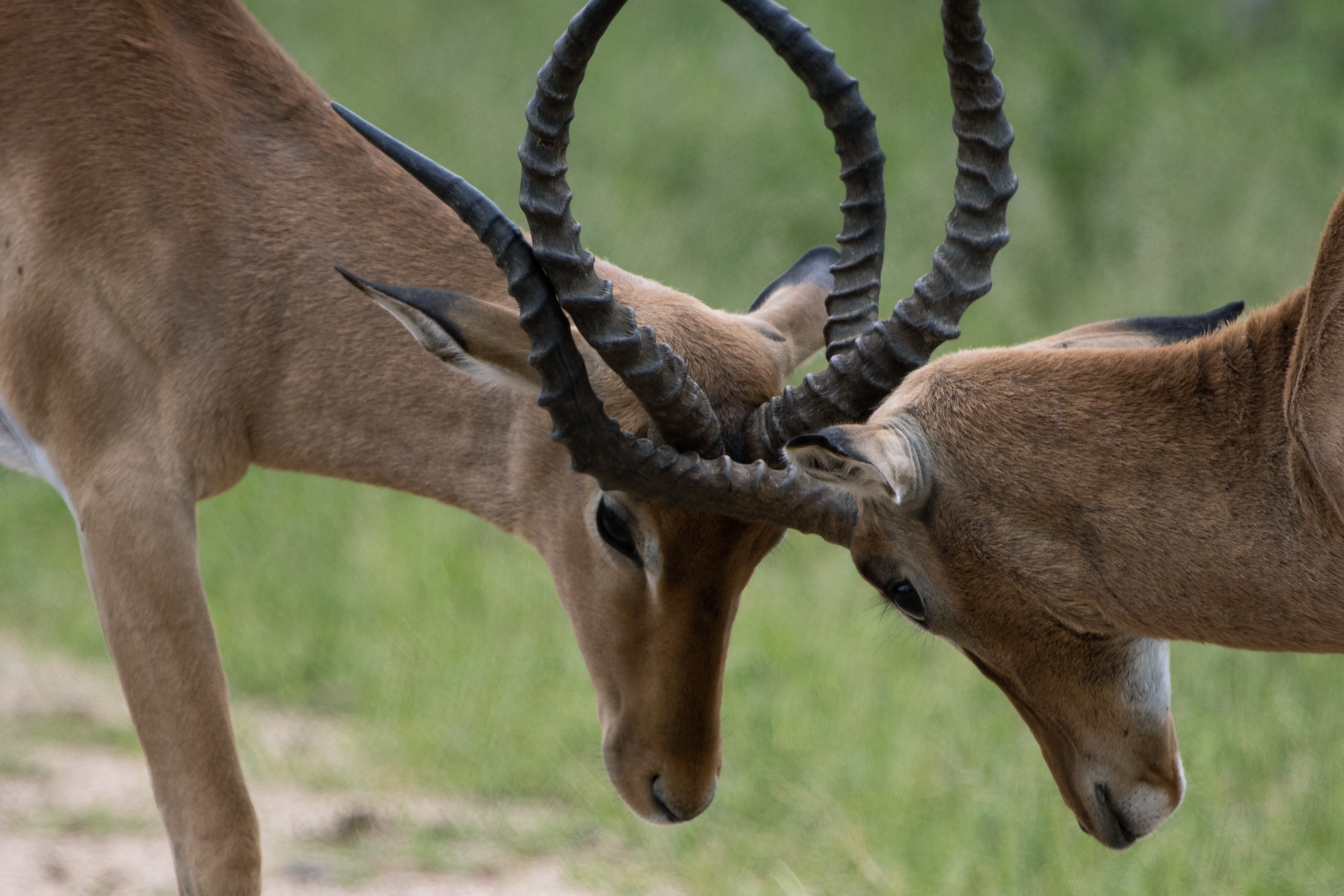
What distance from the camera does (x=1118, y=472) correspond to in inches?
118

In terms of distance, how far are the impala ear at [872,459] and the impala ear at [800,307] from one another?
662 millimetres

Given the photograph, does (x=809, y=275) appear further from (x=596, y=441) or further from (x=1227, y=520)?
(x=1227, y=520)

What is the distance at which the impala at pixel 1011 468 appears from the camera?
2898 millimetres

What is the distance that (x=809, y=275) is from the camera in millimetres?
4281

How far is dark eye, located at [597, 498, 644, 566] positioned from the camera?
3.51 metres

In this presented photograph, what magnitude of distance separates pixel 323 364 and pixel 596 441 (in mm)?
965

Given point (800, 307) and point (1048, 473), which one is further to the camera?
point (800, 307)

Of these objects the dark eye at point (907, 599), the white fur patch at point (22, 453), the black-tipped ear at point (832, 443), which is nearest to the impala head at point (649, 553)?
the dark eye at point (907, 599)

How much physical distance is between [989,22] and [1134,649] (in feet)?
30.2

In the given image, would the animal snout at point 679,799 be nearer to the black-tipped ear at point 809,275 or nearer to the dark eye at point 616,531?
the dark eye at point 616,531

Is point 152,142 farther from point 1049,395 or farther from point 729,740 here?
point 729,740

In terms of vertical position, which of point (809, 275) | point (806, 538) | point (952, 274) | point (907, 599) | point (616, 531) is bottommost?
point (806, 538)

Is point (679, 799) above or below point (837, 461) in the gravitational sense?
below

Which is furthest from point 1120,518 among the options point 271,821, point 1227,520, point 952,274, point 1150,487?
point 271,821
